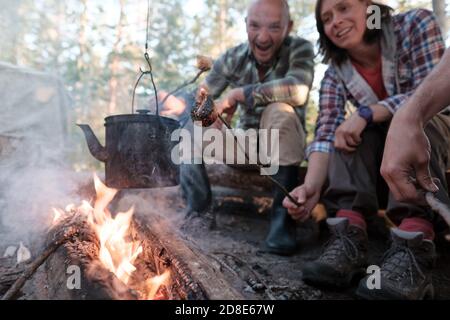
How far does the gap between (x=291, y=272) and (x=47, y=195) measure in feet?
6.91

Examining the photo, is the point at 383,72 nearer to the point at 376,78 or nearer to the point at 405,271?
the point at 376,78

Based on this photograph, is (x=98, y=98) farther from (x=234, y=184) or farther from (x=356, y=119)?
(x=356, y=119)

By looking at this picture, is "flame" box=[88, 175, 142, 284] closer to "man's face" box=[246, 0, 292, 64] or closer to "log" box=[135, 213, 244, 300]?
"log" box=[135, 213, 244, 300]

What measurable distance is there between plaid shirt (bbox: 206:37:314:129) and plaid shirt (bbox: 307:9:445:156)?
261 millimetres

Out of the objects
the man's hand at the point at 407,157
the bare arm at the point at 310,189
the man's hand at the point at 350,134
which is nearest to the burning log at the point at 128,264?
the man's hand at the point at 407,157

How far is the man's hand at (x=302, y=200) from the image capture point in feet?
6.65

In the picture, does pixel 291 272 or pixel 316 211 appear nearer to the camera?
pixel 291 272

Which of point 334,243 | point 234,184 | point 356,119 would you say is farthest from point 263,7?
point 334,243

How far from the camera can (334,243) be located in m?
1.78

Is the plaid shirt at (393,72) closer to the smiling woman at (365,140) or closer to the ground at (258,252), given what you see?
the smiling woman at (365,140)

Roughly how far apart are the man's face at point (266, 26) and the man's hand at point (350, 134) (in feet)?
3.87

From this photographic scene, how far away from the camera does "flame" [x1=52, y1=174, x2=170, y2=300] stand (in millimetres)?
1309

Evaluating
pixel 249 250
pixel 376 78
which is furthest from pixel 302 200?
pixel 376 78

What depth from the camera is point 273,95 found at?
254cm
